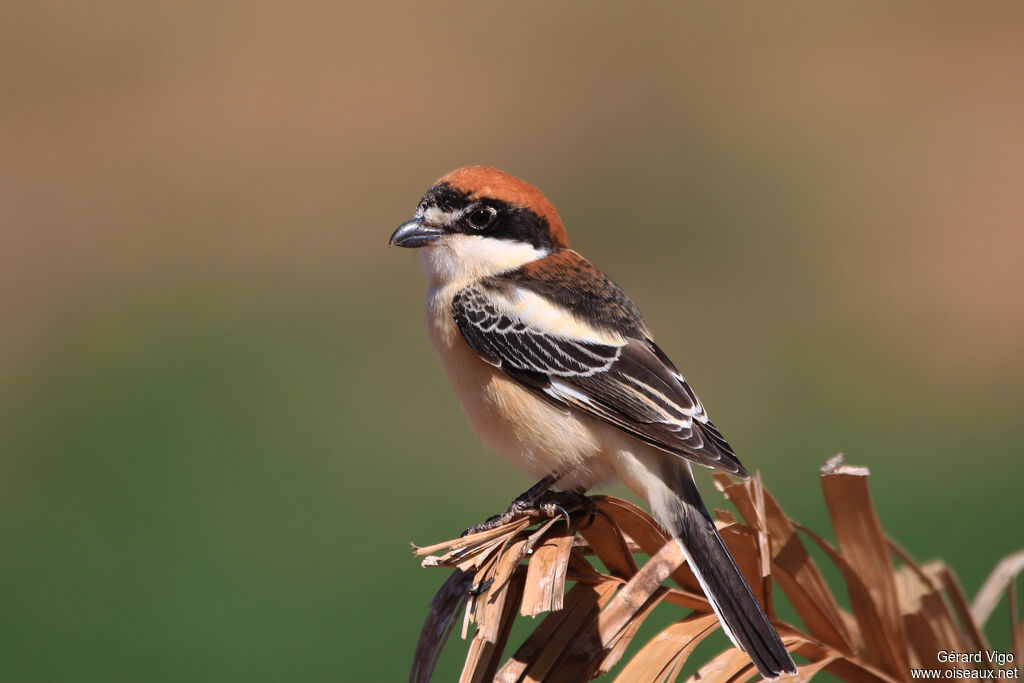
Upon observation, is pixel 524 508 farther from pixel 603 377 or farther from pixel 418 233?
pixel 418 233

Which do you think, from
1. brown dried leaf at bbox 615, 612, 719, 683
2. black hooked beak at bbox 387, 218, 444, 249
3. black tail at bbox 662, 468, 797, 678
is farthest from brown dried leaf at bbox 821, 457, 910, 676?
black hooked beak at bbox 387, 218, 444, 249

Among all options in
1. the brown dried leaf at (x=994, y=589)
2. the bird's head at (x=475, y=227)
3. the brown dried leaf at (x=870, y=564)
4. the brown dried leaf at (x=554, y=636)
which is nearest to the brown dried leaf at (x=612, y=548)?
the brown dried leaf at (x=554, y=636)

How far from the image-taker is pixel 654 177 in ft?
40.7

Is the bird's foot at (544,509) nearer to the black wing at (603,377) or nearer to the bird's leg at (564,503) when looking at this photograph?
the bird's leg at (564,503)

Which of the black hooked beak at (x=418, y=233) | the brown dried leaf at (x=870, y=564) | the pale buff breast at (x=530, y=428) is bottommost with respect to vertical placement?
the brown dried leaf at (x=870, y=564)

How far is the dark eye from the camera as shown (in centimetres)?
342

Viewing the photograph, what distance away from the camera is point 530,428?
3002 millimetres

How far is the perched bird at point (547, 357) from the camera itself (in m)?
2.94

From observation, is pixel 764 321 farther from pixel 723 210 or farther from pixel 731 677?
pixel 731 677

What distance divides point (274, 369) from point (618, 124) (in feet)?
20.8

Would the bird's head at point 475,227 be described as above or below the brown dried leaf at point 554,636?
above

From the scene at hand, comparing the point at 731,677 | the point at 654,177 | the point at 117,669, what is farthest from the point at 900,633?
the point at 654,177

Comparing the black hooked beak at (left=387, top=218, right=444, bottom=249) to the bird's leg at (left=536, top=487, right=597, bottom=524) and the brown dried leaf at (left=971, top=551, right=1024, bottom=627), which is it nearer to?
the bird's leg at (left=536, top=487, right=597, bottom=524)

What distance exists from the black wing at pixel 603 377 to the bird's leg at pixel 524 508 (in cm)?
22
